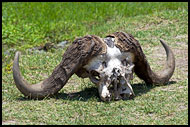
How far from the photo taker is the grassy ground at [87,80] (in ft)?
20.2

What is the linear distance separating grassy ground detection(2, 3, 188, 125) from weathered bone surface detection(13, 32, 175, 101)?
0.16m

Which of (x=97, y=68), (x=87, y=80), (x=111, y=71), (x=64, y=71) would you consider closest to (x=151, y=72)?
(x=111, y=71)

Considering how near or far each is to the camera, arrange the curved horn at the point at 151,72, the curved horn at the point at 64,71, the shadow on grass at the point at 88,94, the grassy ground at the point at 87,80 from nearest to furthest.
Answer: the grassy ground at the point at 87,80
the curved horn at the point at 64,71
the shadow on grass at the point at 88,94
the curved horn at the point at 151,72

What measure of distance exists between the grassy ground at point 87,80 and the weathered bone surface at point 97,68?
0.54 feet

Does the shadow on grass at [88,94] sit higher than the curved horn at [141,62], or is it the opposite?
the curved horn at [141,62]

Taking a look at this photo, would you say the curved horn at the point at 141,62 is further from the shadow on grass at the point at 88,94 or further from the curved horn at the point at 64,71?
the curved horn at the point at 64,71

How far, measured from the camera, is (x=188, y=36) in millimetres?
10977

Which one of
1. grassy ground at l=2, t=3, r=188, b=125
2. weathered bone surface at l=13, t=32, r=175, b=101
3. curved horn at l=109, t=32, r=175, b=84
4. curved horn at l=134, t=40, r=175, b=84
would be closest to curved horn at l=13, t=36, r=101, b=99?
weathered bone surface at l=13, t=32, r=175, b=101

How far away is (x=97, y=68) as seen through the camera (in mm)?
6789

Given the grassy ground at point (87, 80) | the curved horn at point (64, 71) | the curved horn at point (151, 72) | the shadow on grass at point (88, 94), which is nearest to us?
the grassy ground at point (87, 80)

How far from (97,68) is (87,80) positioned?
5.26 ft

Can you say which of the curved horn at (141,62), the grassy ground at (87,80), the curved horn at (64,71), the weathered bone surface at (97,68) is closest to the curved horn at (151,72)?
the curved horn at (141,62)

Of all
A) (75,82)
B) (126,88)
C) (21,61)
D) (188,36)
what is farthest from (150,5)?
(126,88)

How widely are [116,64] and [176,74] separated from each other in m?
2.11
